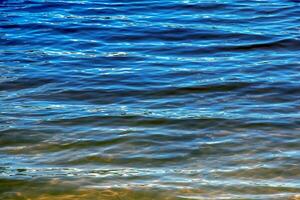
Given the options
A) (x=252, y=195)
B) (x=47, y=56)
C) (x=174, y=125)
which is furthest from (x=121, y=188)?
(x=47, y=56)

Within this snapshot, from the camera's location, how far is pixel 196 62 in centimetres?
986

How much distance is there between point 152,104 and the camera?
8.20 meters

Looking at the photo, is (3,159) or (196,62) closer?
(3,159)

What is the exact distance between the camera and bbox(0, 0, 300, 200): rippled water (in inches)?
238

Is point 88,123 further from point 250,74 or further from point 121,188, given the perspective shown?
point 250,74

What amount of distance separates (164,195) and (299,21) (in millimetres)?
7192

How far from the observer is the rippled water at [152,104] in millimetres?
6051

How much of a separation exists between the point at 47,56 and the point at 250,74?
10.2 ft

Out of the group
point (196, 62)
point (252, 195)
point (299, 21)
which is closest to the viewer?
point (252, 195)

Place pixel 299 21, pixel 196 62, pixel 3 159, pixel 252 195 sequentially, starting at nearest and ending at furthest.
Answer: pixel 252 195 < pixel 3 159 < pixel 196 62 < pixel 299 21

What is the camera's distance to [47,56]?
10500 millimetres

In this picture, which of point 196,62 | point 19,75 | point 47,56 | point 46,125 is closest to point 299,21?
point 196,62

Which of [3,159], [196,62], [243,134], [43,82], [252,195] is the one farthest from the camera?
[196,62]

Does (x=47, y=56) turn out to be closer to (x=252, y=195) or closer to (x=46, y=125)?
(x=46, y=125)
